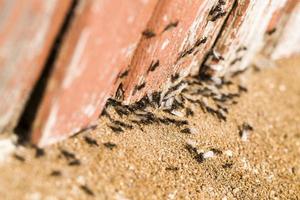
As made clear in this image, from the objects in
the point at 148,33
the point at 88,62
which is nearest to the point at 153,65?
the point at 148,33

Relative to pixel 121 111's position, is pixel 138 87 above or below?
above

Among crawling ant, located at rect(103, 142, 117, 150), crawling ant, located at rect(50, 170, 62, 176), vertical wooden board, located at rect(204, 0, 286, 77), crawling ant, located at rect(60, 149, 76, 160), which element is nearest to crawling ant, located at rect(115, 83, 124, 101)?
crawling ant, located at rect(103, 142, 117, 150)

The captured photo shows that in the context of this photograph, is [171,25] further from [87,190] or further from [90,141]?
[87,190]

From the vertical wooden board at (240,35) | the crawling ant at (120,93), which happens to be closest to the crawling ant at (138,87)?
the crawling ant at (120,93)

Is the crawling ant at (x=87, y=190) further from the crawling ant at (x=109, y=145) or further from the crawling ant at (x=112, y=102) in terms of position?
the crawling ant at (x=112, y=102)

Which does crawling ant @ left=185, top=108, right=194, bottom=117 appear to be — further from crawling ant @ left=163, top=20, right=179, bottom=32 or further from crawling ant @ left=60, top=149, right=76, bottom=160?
crawling ant @ left=60, top=149, right=76, bottom=160
